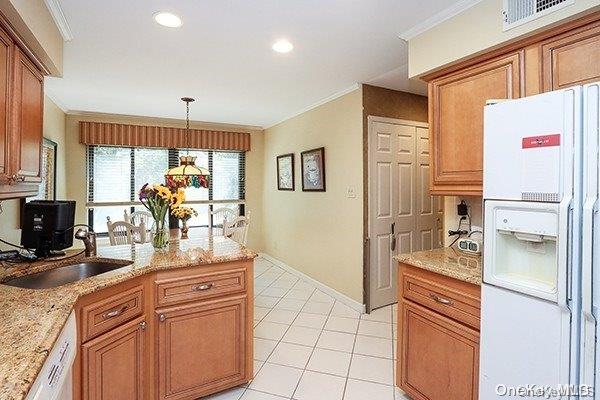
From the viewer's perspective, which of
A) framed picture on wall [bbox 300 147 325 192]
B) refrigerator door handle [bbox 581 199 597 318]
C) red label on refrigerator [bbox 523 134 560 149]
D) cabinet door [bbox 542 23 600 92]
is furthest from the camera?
A: framed picture on wall [bbox 300 147 325 192]

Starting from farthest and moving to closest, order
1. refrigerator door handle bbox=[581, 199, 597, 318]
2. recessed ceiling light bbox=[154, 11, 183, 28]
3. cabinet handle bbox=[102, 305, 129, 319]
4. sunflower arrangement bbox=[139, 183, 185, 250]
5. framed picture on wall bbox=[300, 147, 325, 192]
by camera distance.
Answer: framed picture on wall bbox=[300, 147, 325, 192], sunflower arrangement bbox=[139, 183, 185, 250], recessed ceiling light bbox=[154, 11, 183, 28], cabinet handle bbox=[102, 305, 129, 319], refrigerator door handle bbox=[581, 199, 597, 318]

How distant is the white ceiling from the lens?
191cm

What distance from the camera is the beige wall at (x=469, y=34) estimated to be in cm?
149

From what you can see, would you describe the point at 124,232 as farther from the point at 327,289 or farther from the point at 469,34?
the point at 469,34

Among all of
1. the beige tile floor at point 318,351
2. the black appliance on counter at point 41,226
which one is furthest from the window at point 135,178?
the black appliance on counter at point 41,226

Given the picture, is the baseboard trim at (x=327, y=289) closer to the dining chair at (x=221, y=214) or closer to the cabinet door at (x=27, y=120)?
the dining chair at (x=221, y=214)

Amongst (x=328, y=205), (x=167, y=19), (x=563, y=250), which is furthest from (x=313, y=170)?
(x=563, y=250)

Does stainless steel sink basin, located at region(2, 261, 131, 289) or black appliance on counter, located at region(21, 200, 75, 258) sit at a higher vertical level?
black appliance on counter, located at region(21, 200, 75, 258)

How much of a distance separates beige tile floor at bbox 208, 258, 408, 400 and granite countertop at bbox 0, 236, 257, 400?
0.92m

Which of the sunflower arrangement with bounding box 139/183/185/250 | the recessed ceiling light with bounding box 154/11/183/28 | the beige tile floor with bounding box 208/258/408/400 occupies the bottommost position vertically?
the beige tile floor with bounding box 208/258/408/400

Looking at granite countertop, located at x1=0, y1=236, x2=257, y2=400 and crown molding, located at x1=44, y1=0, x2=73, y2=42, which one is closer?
granite countertop, located at x1=0, y1=236, x2=257, y2=400

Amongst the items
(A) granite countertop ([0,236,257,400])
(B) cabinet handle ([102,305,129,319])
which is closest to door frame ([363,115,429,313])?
(A) granite countertop ([0,236,257,400])

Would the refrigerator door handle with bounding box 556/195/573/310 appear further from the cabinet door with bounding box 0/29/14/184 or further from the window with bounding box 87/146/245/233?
the window with bounding box 87/146/245/233

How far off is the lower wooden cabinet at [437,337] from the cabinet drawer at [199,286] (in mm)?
1036
